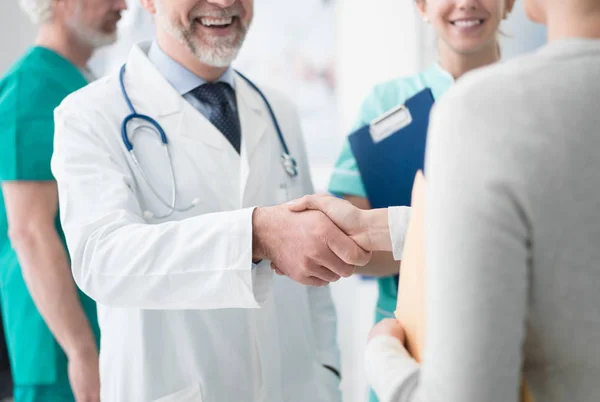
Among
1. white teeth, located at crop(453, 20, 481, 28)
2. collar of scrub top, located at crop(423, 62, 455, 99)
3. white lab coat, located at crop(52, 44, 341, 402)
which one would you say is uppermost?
white teeth, located at crop(453, 20, 481, 28)

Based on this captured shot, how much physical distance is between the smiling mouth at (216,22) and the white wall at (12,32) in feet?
8.10

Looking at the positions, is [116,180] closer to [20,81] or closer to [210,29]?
[210,29]

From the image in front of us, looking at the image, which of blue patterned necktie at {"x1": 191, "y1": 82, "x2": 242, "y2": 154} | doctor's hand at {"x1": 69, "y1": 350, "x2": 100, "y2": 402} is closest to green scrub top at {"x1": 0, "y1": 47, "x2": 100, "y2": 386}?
doctor's hand at {"x1": 69, "y1": 350, "x2": 100, "y2": 402}

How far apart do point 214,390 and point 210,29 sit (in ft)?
2.52

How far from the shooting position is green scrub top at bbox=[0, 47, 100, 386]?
150 cm

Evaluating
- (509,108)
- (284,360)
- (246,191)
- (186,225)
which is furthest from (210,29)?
→ (509,108)

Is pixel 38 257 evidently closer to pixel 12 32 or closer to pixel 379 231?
pixel 379 231

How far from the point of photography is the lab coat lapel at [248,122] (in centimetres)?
128

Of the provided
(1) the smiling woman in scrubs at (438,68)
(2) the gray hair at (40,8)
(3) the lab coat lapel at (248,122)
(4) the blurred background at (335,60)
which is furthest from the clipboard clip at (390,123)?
(4) the blurred background at (335,60)

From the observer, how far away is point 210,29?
1364 mm

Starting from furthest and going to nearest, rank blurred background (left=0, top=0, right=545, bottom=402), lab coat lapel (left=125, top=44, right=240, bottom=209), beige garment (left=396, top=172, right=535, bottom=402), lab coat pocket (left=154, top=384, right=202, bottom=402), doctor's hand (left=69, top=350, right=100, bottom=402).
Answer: blurred background (left=0, top=0, right=545, bottom=402) < doctor's hand (left=69, top=350, right=100, bottom=402) < lab coat lapel (left=125, top=44, right=240, bottom=209) < lab coat pocket (left=154, top=384, right=202, bottom=402) < beige garment (left=396, top=172, right=535, bottom=402)

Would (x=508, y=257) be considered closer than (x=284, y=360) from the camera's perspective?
Yes

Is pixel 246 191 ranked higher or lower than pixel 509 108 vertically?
lower

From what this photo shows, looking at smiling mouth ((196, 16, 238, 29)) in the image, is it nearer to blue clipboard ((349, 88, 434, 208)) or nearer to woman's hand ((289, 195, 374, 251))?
blue clipboard ((349, 88, 434, 208))
